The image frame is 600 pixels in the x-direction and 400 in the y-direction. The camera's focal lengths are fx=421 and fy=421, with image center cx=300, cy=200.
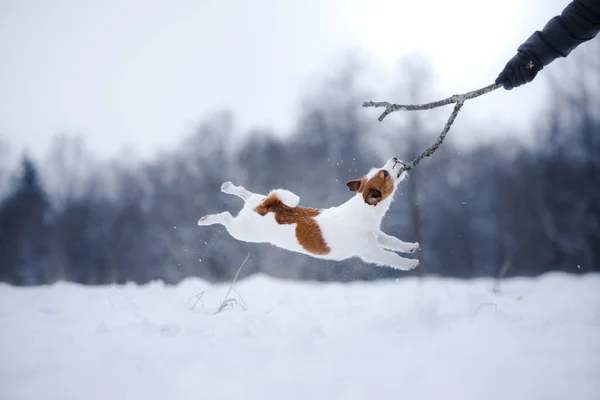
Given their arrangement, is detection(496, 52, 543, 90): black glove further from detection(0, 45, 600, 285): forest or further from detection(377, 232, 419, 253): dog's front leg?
detection(0, 45, 600, 285): forest

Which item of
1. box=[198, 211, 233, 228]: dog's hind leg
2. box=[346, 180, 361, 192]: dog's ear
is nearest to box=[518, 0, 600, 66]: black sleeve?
box=[346, 180, 361, 192]: dog's ear

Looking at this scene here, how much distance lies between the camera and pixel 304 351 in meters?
2.69

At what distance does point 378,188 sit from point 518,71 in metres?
1.35

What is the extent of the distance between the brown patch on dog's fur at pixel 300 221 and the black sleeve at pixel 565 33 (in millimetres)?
1958

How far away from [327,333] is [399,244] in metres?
1.10

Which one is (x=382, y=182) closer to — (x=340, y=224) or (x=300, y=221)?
(x=340, y=224)

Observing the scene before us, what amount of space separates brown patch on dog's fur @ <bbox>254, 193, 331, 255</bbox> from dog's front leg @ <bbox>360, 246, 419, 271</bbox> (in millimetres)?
336

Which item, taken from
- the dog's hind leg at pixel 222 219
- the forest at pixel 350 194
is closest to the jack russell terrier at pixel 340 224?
the dog's hind leg at pixel 222 219

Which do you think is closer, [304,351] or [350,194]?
[304,351]

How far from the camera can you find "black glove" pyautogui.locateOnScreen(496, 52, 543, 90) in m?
2.47

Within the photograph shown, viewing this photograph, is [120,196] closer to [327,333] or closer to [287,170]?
[287,170]

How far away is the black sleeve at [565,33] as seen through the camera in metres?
2.28

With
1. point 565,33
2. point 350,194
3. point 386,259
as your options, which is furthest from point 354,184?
point 350,194

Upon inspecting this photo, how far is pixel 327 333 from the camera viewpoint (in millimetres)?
3100
